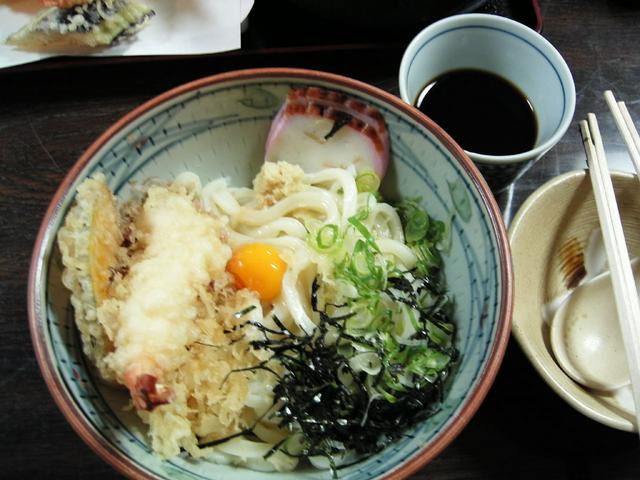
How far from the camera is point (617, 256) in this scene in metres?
1.38

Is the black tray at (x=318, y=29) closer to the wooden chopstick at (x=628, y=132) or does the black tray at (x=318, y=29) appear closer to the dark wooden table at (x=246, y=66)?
the dark wooden table at (x=246, y=66)

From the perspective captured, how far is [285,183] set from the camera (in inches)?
54.8

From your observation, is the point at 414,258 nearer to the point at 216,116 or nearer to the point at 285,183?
the point at 285,183

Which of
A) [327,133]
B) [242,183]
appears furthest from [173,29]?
[327,133]

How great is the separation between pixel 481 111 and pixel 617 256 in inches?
22.9

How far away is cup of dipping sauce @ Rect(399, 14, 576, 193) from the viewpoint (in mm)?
1561

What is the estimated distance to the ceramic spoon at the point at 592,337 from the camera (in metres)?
1.38

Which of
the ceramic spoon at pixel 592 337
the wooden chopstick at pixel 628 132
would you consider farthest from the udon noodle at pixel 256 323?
the wooden chopstick at pixel 628 132

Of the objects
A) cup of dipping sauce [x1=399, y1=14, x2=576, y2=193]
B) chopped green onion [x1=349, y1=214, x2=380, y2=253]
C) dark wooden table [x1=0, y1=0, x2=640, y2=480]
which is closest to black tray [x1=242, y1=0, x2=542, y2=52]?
dark wooden table [x1=0, y1=0, x2=640, y2=480]

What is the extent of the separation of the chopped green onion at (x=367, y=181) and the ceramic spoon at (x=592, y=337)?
0.61 meters

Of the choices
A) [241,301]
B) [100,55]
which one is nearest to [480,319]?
[241,301]

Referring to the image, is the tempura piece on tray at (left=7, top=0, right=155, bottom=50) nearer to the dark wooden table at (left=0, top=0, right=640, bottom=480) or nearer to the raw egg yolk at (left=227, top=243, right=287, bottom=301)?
the dark wooden table at (left=0, top=0, right=640, bottom=480)

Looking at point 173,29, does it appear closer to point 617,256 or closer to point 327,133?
point 327,133

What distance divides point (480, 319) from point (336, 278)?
0.33m
